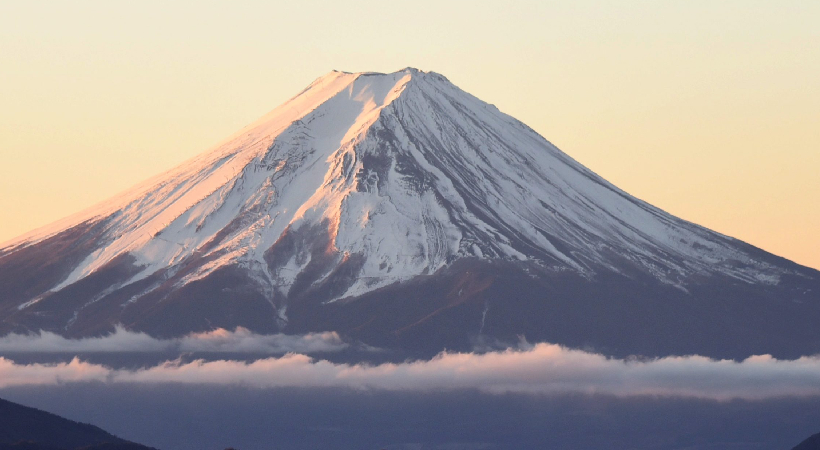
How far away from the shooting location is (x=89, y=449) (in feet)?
441

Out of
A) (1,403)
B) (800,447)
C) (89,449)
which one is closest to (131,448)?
(89,449)

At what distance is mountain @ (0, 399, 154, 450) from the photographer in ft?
465

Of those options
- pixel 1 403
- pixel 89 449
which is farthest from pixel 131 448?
pixel 1 403

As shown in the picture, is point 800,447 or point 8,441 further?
point 800,447

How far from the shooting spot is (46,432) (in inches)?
5861

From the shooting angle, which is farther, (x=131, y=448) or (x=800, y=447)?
(x=800, y=447)

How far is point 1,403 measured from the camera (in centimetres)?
15238

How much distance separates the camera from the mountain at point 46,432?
14175 centimetres

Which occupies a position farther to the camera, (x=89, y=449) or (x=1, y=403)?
(x=1, y=403)

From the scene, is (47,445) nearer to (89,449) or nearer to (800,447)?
(89,449)

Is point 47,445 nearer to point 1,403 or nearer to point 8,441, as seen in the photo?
point 8,441

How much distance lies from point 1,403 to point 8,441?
12442 millimetres

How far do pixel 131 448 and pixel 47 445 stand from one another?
6.47 meters

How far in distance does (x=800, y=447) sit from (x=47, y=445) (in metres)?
Result: 55.8
